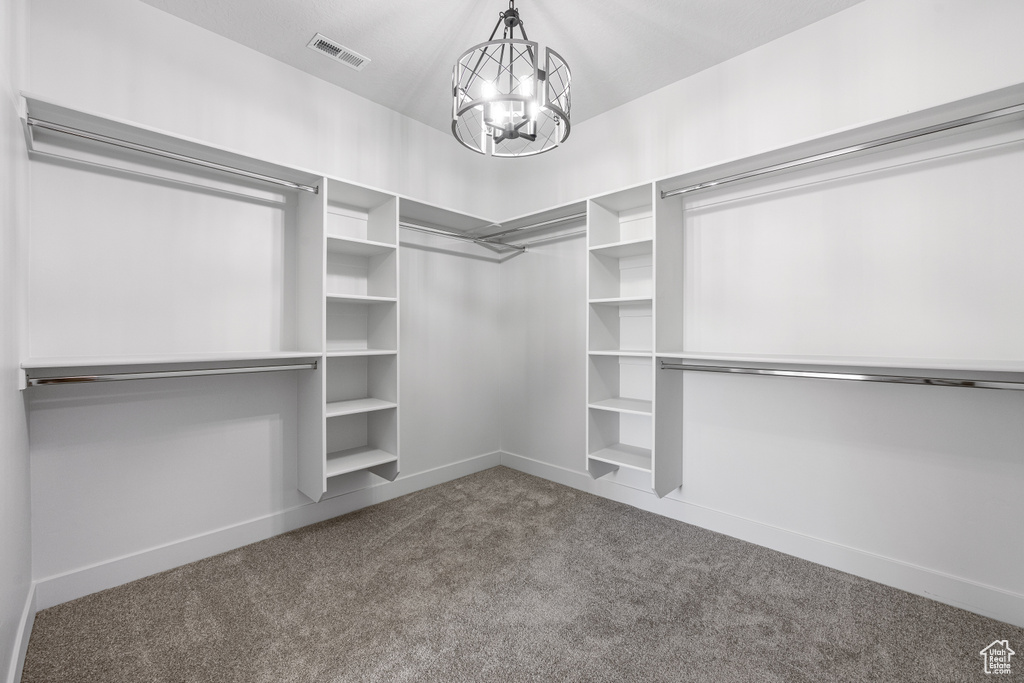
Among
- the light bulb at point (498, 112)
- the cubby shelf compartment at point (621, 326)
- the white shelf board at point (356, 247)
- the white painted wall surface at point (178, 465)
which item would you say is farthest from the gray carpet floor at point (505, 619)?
the light bulb at point (498, 112)

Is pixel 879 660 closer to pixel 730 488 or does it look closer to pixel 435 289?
pixel 730 488

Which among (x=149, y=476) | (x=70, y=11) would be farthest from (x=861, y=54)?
(x=149, y=476)

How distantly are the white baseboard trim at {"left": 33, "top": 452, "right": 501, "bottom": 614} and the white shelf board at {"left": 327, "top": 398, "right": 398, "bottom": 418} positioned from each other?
64cm

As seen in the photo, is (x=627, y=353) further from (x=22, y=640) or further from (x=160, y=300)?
(x=22, y=640)

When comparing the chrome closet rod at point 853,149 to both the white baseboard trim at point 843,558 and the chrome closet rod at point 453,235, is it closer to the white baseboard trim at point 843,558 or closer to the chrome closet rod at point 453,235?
the chrome closet rod at point 453,235

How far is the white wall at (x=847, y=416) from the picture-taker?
1.86m

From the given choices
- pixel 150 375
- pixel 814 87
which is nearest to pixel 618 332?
pixel 814 87

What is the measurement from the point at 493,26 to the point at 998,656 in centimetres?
363

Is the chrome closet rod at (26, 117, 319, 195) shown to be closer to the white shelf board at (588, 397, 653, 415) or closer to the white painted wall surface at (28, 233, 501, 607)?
the white painted wall surface at (28, 233, 501, 607)

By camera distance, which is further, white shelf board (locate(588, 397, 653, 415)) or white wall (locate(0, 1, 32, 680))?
white shelf board (locate(588, 397, 653, 415))

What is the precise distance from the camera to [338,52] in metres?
2.52

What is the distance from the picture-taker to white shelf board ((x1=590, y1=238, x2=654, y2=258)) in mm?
2616

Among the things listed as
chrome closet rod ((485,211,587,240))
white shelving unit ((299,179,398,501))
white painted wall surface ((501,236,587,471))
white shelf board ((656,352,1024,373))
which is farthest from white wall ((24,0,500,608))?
white shelf board ((656,352,1024,373))

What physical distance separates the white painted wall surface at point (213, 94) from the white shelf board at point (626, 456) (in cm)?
241
